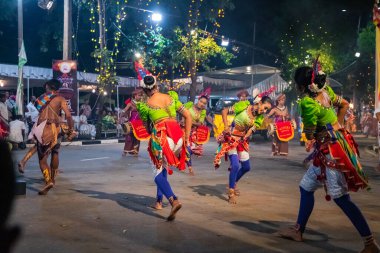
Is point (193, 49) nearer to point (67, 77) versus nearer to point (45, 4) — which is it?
point (67, 77)

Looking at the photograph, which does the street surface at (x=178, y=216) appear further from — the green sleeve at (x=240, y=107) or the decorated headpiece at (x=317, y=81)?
the decorated headpiece at (x=317, y=81)

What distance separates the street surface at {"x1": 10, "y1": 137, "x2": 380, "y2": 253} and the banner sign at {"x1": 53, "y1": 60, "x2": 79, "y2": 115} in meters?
10.1

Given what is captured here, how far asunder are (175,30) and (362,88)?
1561cm

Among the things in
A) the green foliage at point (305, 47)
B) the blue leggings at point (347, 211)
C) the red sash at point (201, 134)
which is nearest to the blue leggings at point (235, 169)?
the blue leggings at point (347, 211)

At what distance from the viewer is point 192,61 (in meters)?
30.1

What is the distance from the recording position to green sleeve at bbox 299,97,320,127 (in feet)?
19.0

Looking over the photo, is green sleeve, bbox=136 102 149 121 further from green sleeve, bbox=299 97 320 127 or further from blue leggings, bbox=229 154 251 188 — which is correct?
green sleeve, bbox=299 97 320 127

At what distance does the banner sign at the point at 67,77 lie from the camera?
71.2ft

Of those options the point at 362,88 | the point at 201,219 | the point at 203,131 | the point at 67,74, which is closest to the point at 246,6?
the point at 362,88

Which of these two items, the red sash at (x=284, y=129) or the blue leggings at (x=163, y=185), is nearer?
the blue leggings at (x=163, y=185)

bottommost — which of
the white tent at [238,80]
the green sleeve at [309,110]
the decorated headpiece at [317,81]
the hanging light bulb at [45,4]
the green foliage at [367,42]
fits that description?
the green sleeve at [309,110]

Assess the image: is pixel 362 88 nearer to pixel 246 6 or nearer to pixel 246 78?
pixel 246 78

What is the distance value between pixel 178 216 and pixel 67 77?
15.7m

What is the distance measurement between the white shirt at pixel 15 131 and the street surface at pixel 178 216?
558 centimetres
